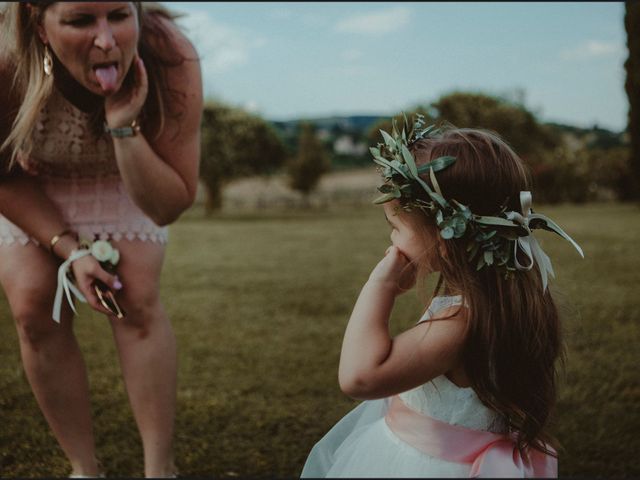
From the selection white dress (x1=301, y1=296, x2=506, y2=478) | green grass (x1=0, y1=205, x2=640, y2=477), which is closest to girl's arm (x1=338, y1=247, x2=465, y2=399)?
white dress (x1=301, y1=296, x2=506, y2=478)

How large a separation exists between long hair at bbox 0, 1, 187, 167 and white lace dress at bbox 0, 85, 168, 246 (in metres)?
0.08

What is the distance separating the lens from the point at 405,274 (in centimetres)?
173

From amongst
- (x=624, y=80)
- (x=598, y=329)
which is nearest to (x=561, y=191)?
(x=624, y=80)

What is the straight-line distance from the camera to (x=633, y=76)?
7672 millimetres

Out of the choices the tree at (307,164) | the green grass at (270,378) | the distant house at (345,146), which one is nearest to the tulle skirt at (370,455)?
the green grass at (270,378)

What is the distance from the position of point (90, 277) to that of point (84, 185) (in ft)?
1.29

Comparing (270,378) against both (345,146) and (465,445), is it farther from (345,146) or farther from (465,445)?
(345,146)

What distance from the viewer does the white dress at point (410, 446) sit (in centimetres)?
165

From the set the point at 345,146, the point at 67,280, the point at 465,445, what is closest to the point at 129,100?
the point at 67,280

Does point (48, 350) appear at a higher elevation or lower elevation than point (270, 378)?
higher

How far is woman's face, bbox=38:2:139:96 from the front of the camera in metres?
1.75

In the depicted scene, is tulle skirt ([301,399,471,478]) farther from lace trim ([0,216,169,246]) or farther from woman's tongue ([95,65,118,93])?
woman's tongue ([95,65,118,93])

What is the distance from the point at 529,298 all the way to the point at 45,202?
1.63 metres

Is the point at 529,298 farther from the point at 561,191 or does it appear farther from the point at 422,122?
the point at 561,191
